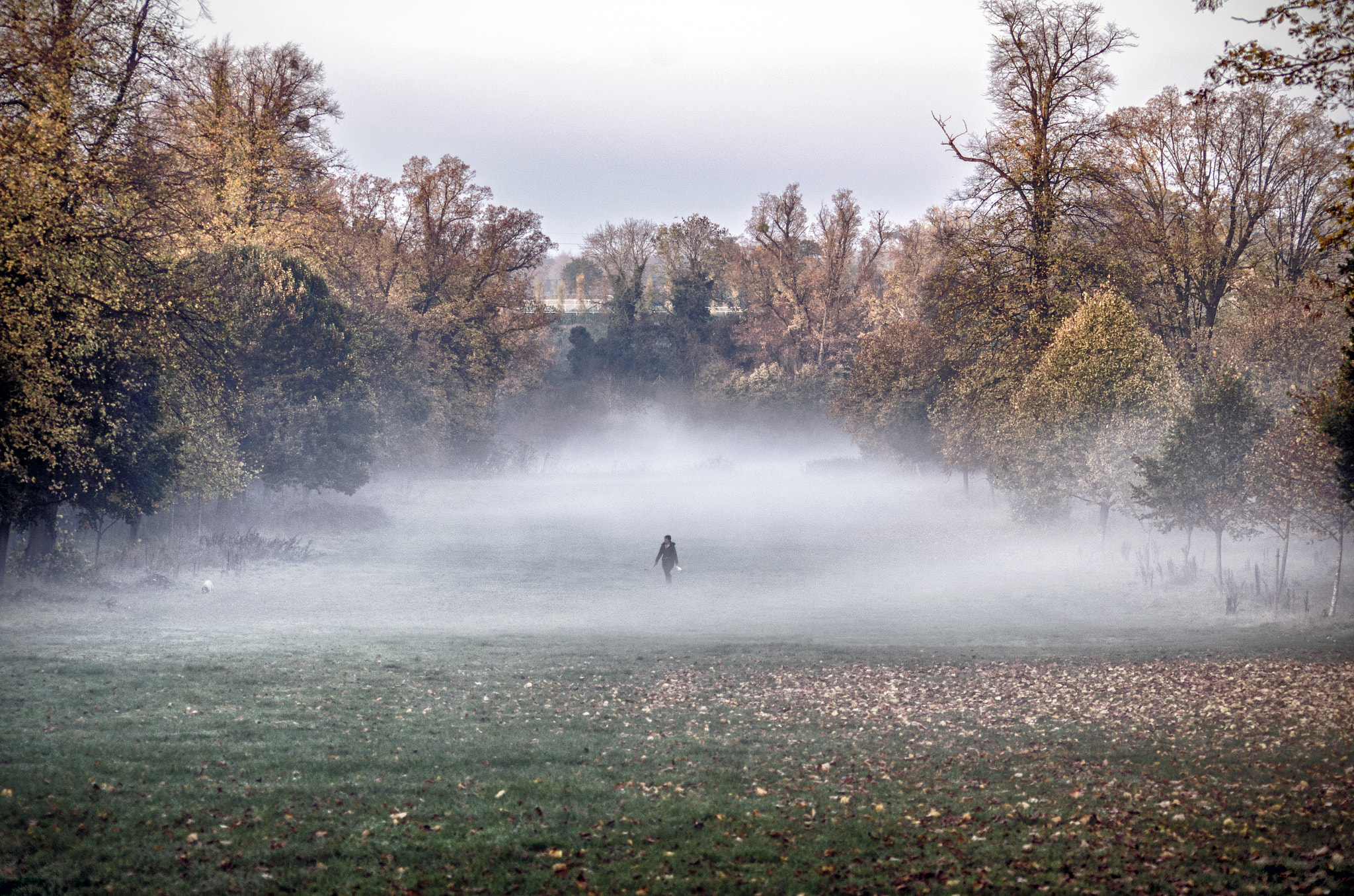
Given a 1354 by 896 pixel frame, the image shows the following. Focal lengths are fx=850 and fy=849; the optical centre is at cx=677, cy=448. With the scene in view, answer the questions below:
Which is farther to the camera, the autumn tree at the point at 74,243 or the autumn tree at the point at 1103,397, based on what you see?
the autumn tree at the point at 1103,397

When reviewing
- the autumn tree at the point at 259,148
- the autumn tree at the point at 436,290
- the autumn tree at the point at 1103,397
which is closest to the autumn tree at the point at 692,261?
the autumn tree at the point at 436,290

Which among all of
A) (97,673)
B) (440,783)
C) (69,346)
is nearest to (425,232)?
(69,346)

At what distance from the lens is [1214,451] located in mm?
29703

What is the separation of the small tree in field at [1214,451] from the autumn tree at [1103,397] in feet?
11.2

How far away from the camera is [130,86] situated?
22.9 metres

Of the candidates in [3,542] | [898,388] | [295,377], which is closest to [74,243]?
[3,542]

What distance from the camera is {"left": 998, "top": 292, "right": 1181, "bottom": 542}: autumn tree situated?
35.0m

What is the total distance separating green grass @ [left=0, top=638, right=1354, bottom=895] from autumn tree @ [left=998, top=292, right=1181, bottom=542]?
64.2 feet

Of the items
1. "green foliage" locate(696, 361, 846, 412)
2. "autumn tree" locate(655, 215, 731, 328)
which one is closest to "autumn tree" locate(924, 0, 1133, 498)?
"green foliage" locate(696, 361, 846, 412)

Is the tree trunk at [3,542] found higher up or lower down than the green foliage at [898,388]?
lower down

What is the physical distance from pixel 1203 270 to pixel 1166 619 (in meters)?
22.9

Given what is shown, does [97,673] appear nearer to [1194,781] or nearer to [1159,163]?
[1194,781]

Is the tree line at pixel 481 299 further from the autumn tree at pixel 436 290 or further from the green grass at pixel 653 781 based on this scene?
the green grass at pixel 653 781

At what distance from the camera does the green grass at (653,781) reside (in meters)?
7.96
